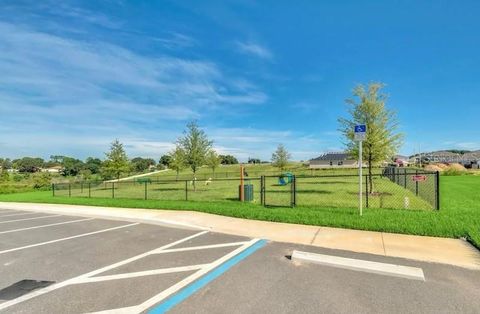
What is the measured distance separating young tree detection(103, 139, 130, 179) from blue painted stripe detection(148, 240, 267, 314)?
33.4 metres

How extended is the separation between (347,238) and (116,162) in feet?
113

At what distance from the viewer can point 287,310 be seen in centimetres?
381

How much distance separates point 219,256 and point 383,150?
14.8m

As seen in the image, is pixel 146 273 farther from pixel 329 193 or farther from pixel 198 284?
pixel 329 193

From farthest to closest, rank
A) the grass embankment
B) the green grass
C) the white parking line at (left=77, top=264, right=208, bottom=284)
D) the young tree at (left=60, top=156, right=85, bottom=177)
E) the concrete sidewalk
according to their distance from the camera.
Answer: the young tree at (left=60, top=156, right=85, bottom=177)
the green grass
the grass embankment
the concrete sidewalk
the white parking line at (left=77, top=264, right=208, bottom=284)

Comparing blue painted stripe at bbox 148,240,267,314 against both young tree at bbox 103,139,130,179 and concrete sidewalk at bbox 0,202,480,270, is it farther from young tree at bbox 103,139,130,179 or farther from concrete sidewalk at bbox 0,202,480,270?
young tree at bbox 103,139,130,179

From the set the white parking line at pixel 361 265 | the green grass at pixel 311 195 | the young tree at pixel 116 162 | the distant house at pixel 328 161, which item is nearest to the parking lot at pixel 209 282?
the white parking line at pixel 361 265

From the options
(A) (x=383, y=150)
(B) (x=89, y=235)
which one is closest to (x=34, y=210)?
(B) (x=89, y=235)

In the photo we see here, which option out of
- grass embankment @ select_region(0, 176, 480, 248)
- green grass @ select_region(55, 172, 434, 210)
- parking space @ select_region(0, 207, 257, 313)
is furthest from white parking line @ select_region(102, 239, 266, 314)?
green grass @ select_region(55, 172, 434, 210)

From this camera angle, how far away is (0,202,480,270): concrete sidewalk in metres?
5.83

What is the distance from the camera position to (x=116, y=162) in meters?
37.0

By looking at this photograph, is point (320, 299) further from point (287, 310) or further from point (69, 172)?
point (69, 172)

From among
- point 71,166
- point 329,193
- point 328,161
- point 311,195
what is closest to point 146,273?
point 311,195

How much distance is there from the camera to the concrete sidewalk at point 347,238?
583 centimetres
